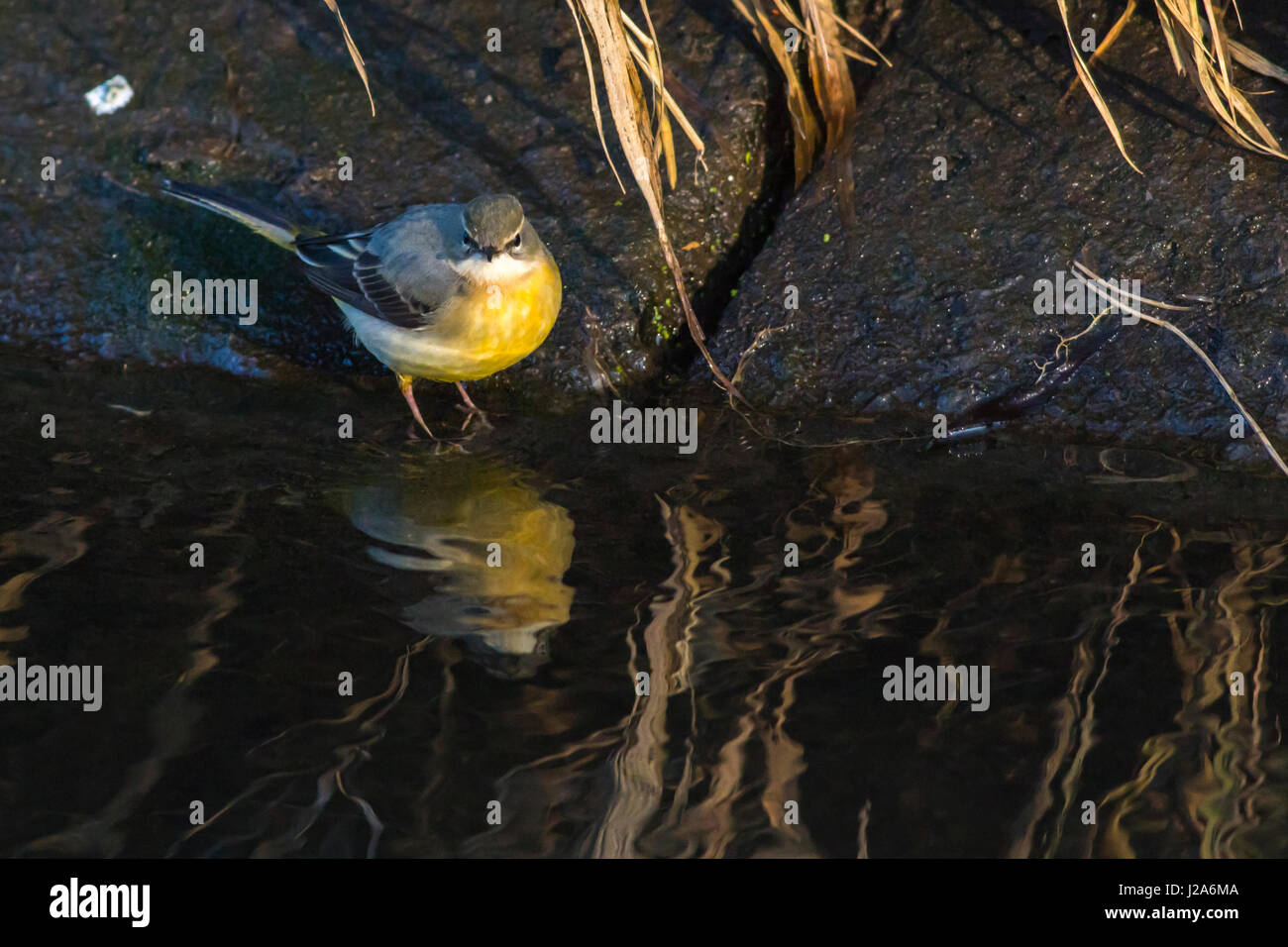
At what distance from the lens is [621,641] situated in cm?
482

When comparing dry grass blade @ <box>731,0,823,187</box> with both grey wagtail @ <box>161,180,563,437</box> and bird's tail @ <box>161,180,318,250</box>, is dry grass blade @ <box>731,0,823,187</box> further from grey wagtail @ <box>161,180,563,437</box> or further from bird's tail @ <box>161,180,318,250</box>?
bird's tail @ <box>161,180,318,250</box>

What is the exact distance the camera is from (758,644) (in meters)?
4.77

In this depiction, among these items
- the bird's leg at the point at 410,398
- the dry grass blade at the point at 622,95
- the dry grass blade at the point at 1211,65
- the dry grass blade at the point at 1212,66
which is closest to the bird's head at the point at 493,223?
the dry grass blade at the point at 622,95

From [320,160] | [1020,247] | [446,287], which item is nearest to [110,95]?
[320,160]

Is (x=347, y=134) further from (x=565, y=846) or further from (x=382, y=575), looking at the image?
(x=565, y=846)

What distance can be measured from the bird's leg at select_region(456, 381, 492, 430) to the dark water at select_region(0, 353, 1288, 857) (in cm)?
20

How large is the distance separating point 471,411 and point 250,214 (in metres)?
1.59

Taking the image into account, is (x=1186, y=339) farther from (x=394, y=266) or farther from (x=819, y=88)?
(x=394, y=266)

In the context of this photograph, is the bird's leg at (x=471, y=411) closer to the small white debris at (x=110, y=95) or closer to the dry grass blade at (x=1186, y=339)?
the small white debris at (x=110, y=95)

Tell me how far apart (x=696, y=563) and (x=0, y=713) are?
100.0 inches

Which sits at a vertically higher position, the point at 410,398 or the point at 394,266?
the point at 394,266

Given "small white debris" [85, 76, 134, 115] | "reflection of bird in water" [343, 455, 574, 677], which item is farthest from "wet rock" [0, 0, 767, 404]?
"reflection of bird in water" [343, 455, 574, 677]

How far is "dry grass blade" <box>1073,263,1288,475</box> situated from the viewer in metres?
5.75

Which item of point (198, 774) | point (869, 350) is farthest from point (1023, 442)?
point (198, 774)
